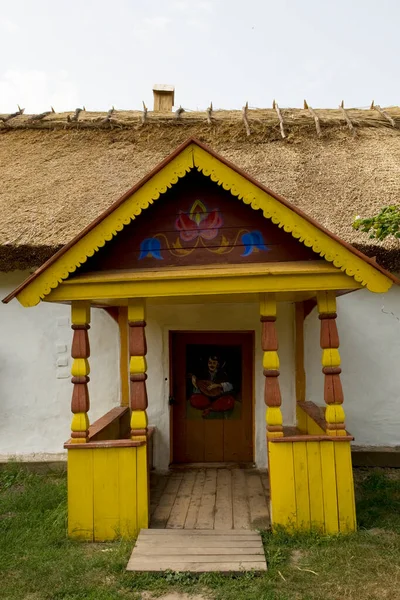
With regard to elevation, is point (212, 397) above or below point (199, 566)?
above

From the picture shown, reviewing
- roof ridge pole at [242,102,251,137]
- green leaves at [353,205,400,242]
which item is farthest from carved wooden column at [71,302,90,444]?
roof ridge pole at [242,102,251,137]

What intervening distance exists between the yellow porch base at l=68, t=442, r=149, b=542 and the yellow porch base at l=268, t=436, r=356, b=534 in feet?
3.68

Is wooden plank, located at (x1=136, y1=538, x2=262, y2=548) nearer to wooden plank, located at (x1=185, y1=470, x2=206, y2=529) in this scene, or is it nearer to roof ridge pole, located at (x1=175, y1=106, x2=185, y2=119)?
wooden plank, located at (x1=185, y1=470, x2=206, y2=529)

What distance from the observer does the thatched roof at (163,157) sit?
564 centimetres

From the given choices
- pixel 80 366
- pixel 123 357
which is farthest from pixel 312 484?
pixel 123 357

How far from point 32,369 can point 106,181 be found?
109 inches

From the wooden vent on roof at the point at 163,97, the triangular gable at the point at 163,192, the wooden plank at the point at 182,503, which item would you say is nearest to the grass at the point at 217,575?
the wooden plank at the point at 182,503

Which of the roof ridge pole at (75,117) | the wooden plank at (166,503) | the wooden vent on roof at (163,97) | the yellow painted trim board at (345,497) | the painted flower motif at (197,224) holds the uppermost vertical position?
the wooden vent on roof at (163,97)

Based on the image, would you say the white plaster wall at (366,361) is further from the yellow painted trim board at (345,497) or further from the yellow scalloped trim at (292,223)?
the yellow scalloped trim at (292,223)

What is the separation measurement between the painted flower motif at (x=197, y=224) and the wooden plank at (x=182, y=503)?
2.51m

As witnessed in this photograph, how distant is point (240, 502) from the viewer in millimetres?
4559

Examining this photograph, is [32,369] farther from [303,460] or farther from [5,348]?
[303,460]

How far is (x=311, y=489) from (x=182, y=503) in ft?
4.53

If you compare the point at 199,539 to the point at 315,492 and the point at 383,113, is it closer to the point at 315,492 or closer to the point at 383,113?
the point at 315,492
